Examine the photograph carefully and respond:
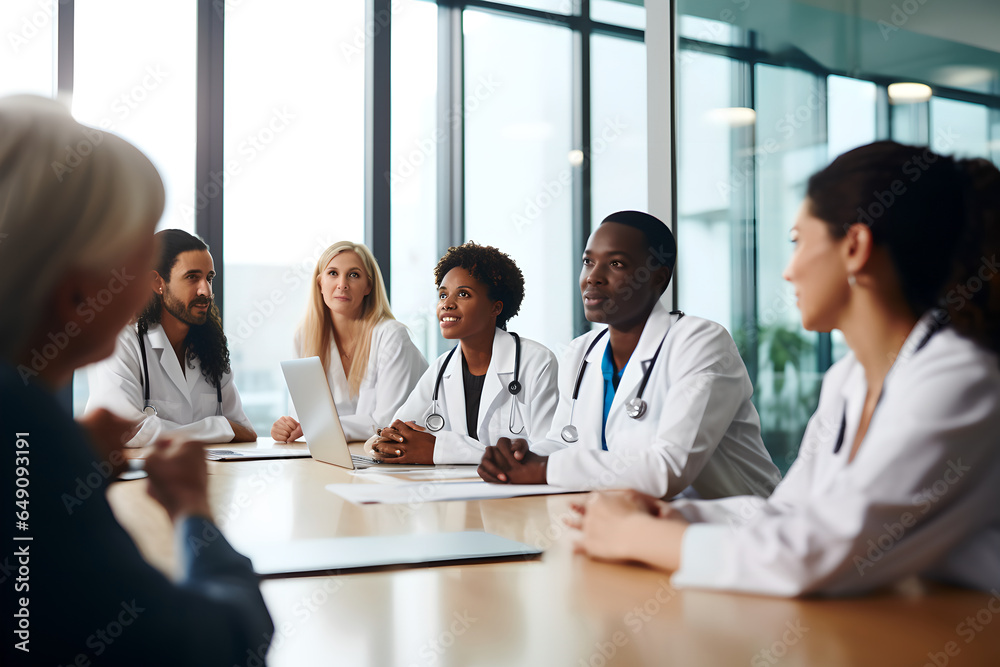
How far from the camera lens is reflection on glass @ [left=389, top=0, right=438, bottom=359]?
5.03 m

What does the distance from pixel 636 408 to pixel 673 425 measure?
0.74 ft

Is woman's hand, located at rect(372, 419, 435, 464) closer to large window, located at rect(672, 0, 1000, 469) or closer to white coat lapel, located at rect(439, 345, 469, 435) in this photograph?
white coat lapel, located at rect(439, 345, 469, 435)

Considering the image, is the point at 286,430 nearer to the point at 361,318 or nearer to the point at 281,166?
the point at 361,318

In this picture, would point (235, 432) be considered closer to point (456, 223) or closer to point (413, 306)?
point (413, 306)

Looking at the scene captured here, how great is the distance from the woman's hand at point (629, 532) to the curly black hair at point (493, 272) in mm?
1976

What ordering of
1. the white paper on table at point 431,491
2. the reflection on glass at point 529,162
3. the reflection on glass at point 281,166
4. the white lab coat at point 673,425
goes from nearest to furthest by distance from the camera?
the white paper on table at point 431,491 → the white lab coat at point 673,425 → the reflection on glass at point 281,166 → the reflection on glass at point 529,162

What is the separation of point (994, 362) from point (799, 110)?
2563 mm

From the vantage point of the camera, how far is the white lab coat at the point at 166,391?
9.33 ft

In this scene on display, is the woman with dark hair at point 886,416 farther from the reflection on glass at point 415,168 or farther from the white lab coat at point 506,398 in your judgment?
the reflection on glass at point 415,168

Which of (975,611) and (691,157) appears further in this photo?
(691,157)

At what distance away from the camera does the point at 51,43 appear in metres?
4.09

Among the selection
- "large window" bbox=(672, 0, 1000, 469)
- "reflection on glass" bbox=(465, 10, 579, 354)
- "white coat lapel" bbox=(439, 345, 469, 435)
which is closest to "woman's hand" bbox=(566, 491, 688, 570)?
"white coat lapel" bbox=(439, 345, 469, 435)

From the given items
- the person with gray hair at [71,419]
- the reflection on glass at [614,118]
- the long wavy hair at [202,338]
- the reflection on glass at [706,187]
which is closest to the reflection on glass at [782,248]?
the reflection on glass at [706,187]

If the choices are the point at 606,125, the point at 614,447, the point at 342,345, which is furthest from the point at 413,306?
the point at 614,447
